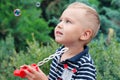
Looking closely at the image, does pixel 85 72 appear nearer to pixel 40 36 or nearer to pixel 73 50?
pixel 73 50

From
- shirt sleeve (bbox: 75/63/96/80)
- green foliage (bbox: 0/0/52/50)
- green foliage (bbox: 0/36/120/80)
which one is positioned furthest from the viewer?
green foliage (bbox: 0/0/52/50)

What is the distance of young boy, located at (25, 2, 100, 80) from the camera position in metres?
2.51

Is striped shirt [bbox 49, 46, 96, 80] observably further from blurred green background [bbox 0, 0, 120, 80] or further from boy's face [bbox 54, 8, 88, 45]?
blurred green background [bbox 0, 0, 120, 80]

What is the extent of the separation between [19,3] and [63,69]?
304 centimetres

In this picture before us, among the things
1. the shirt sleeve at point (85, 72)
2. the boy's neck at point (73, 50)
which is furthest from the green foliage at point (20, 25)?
the shirt sleeve at point (85, 72)

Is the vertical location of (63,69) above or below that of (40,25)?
below

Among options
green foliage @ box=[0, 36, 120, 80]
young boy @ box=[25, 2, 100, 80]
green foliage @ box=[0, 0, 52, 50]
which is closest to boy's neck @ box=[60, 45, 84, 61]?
young boy @ box=[25, 2, 100, 80]

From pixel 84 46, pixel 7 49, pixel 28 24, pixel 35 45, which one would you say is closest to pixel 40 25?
pixel 28 24

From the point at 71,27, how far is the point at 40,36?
9.57ft

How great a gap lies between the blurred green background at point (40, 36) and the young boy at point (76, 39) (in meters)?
0.81

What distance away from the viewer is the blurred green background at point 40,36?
11.6ft

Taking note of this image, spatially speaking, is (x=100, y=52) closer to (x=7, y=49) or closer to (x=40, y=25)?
(x=7, y=49)

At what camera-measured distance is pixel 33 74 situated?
2.48 meters

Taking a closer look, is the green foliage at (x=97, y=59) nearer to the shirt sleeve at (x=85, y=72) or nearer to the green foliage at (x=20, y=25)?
the shirt sleeve at (x=85, y=72)
